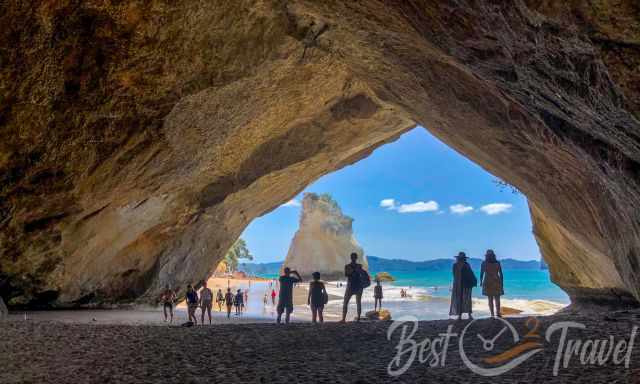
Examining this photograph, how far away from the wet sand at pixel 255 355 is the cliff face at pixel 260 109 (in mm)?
2055

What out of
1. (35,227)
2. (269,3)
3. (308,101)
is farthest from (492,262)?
(35,227)

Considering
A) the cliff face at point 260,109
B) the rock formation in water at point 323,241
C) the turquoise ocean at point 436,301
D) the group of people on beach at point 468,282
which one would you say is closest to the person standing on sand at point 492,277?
the group of people on beach at point 468,282

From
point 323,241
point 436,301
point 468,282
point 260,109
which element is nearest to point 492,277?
point 468,282

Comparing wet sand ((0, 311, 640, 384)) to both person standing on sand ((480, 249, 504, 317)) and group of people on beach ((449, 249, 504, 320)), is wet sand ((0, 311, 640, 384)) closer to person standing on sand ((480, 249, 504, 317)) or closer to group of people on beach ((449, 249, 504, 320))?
group of people on beach ((449, 249, 504, 320))

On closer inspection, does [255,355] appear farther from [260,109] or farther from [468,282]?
[260,109]

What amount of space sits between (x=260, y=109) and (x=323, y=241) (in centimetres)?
6482

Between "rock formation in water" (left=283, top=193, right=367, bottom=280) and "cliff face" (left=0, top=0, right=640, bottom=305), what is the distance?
59704 millimetres

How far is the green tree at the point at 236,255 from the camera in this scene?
7469 cm

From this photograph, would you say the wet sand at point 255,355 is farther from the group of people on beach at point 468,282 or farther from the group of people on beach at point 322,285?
the group of people on beach at point 468,282

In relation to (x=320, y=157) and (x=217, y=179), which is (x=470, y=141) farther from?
(x=217, y=179)

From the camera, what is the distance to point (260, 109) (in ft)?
36.7

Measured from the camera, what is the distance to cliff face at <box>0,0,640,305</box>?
158 inches

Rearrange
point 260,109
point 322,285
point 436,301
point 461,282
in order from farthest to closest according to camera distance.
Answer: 1. point 436,301
2. point 260,109
3. point 322,285
4. point 461,282

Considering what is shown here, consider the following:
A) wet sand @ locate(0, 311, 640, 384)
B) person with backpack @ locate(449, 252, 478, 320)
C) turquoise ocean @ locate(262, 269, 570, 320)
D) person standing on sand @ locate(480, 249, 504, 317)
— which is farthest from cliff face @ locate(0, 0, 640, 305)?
turquoise ocean @ locate(262, 269, 570, 320)
